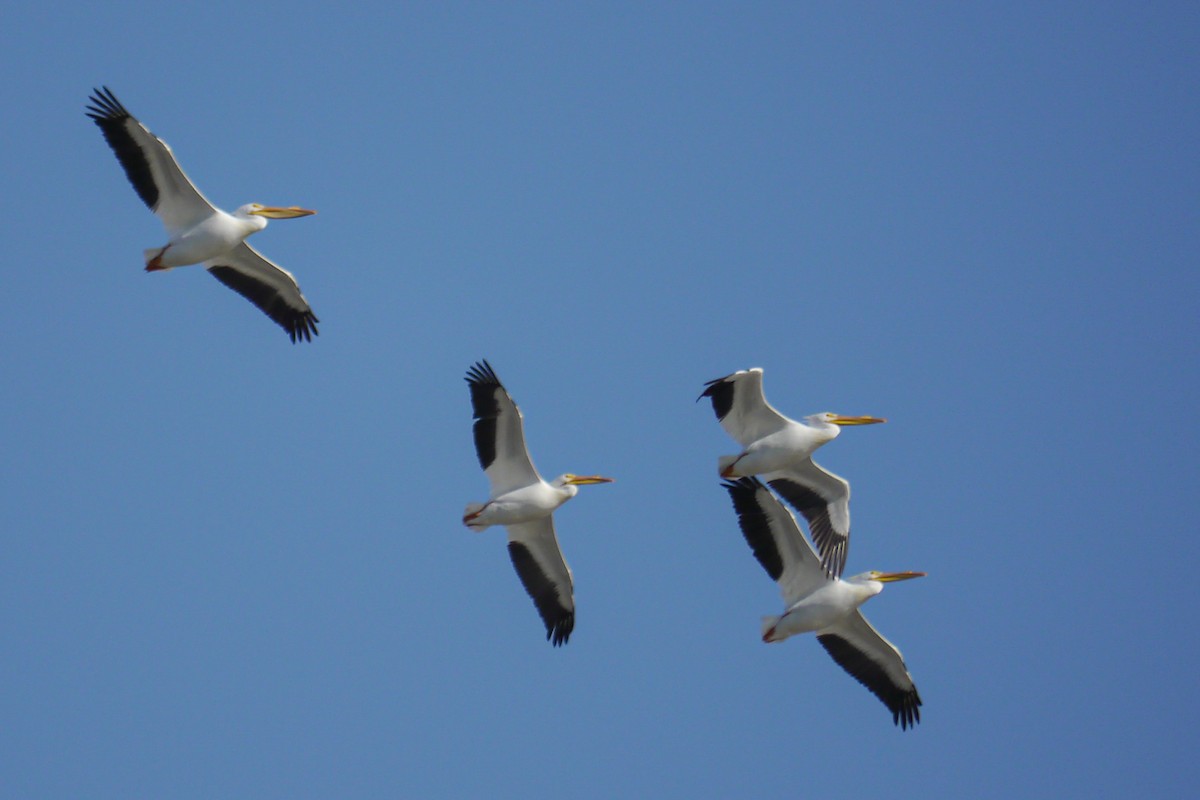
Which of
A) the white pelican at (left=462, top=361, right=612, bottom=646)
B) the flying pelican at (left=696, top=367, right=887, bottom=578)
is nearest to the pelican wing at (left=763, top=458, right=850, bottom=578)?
the flying pelican at (left=696, top=367, right=887, bottom=578)

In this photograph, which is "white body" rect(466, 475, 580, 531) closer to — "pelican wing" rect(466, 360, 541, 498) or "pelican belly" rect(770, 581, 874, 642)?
"pelican wing" rect(466, 360, 541, 498)

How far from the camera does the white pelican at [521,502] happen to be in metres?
17.4

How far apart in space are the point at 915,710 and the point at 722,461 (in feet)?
10.2

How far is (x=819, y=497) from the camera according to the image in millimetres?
18953

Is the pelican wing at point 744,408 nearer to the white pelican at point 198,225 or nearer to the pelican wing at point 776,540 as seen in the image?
the pelican wing at point 776,540

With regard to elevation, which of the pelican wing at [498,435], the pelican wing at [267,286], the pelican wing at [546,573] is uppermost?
the pelican wing at [267,286]

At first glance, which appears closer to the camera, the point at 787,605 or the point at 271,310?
the point at 787,605

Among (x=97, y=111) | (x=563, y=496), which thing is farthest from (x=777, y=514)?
(x=97, y=111)

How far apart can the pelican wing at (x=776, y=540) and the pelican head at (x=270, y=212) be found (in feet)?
17.3

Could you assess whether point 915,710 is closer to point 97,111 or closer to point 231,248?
point 231,248

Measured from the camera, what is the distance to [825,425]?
18781 millimetres

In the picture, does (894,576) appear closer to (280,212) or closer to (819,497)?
(819,497)

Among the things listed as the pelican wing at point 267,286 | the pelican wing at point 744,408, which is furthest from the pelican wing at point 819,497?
the pelican wing at point 267,286

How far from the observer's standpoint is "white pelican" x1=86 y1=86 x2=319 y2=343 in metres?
17.3
